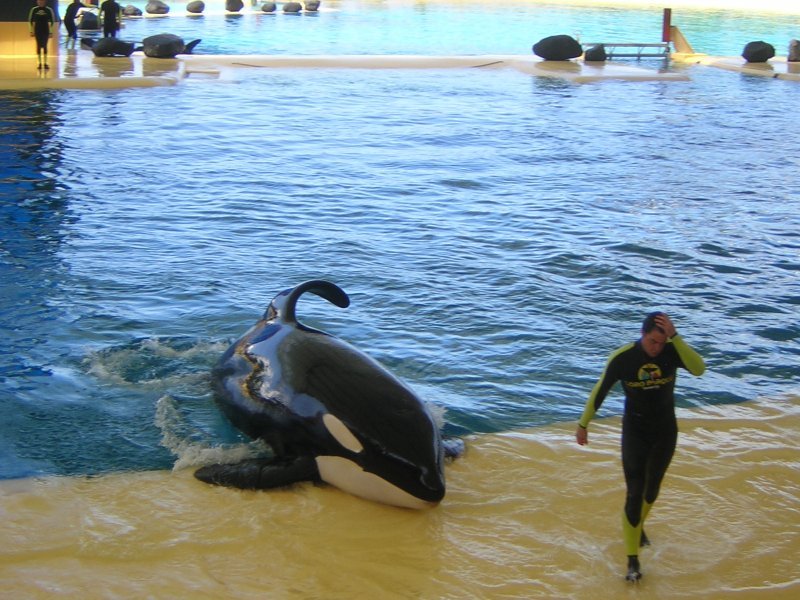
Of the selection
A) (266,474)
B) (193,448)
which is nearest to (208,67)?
(193,448)

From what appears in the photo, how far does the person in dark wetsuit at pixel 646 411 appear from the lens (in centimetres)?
471

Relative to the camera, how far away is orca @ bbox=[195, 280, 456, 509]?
519 centimetres

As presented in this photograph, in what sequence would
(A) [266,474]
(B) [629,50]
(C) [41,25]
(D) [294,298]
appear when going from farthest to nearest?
(B) [629,50] → (C) [41,25] → (D) [294,298] → (A) [266,474]

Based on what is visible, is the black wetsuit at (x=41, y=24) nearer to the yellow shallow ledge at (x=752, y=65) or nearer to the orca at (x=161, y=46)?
the orca at (x=161, y=46)

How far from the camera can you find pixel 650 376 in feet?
15.5

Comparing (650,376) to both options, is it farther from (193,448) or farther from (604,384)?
(193,448)

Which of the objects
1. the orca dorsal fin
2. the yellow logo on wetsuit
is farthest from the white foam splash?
the yellow logo on wetsuit

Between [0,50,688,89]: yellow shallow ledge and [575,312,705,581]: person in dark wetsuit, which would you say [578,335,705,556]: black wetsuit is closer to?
[575,312,705,581]: person in dark wetsuit

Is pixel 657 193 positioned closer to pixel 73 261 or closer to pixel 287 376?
pixel 73 261

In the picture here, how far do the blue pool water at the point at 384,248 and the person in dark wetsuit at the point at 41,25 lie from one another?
2582 millimetres

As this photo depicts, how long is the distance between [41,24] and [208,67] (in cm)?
413

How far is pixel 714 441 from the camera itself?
6.41m

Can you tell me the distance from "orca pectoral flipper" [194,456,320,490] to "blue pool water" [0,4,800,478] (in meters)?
0.59

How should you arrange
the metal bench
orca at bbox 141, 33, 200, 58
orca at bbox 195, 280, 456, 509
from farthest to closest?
the metal bench → orca at bbox 141, 33, 200, 58 → orca at bbox 195, 280, 456, 509
